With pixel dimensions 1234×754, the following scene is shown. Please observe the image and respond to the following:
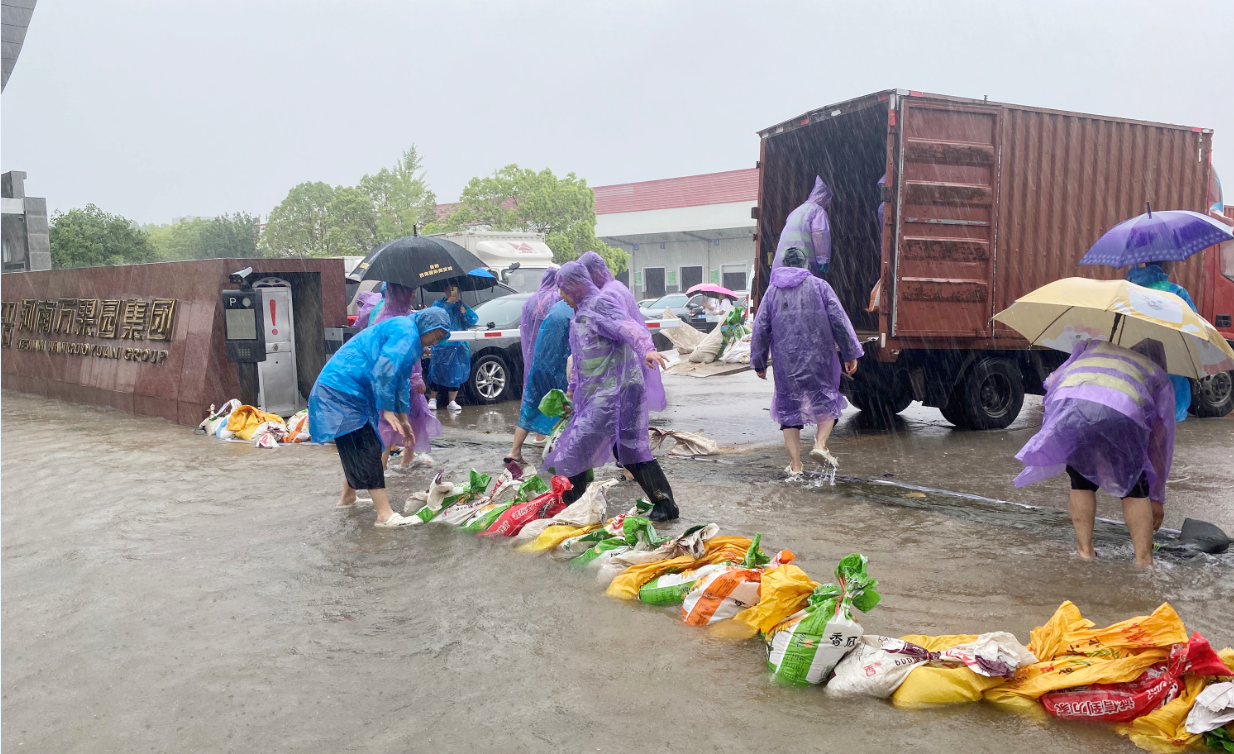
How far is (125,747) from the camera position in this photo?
2949mm

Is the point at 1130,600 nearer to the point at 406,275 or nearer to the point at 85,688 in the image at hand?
the point at 85,688

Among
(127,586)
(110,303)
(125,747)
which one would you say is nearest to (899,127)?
(127,586)

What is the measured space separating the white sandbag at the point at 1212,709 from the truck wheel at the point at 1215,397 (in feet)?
26.7

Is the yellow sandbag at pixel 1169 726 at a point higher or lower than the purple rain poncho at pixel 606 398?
lower

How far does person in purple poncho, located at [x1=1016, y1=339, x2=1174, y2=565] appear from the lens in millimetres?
4238

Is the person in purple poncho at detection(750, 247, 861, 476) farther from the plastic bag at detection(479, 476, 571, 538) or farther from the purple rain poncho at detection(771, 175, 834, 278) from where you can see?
the plastic bag at detection(479, 476, 571, 538)

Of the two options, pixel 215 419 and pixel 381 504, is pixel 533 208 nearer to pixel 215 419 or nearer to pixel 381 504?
pixel 215 419

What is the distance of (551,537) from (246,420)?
18.1 feet

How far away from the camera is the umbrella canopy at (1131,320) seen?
4.06 meters

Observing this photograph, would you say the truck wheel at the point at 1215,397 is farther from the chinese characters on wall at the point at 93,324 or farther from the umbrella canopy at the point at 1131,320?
the chinese characters on wall at the point at 93,324

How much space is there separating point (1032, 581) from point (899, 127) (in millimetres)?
4516

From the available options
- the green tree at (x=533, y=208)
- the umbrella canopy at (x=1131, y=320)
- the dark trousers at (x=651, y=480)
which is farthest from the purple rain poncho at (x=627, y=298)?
the green tree at (x=533, y=208)

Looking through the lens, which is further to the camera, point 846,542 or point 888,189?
point 888,189

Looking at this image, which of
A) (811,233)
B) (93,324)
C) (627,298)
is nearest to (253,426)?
(93,324)
